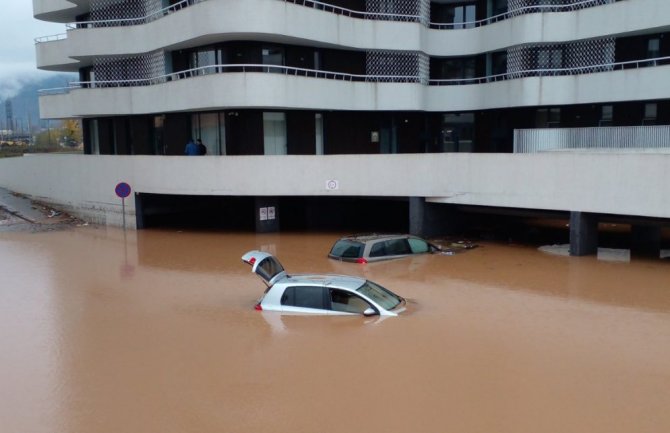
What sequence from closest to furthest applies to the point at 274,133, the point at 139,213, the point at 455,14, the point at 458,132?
the point at 139,213 < the point at 274,133 < the point at 455,14 < the point at 458,132

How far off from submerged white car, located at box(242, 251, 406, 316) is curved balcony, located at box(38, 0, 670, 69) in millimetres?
14122

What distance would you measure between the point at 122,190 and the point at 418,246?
12.6 meters

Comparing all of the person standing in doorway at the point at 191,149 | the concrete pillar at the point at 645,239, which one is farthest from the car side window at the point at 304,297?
the person standing in doorway at the point at 191,149

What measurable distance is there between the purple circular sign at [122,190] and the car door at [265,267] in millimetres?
13682

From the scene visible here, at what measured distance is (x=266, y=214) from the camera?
84.6 feet

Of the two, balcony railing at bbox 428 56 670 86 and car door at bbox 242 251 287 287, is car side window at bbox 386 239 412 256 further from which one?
balcony railing at bbox 428 56 670 86

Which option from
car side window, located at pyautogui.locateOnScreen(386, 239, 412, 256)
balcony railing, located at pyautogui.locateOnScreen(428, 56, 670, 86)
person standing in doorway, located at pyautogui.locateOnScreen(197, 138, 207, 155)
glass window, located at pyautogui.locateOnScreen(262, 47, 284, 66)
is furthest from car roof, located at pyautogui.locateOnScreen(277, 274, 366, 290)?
balcony railing, located at pyautogui.locateOnScreen(428, 56, 670, 86)

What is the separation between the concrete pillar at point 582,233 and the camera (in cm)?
1997

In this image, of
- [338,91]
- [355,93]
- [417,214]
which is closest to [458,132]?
[355,93]

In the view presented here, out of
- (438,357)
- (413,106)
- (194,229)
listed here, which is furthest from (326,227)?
(438,357)

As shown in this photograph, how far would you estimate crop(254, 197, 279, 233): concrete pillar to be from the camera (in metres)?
25.6

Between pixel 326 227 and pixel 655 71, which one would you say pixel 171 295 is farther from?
pixel 655 71

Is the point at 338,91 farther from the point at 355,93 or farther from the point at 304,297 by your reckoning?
the point at 304,297

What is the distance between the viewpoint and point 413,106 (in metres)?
30.6
